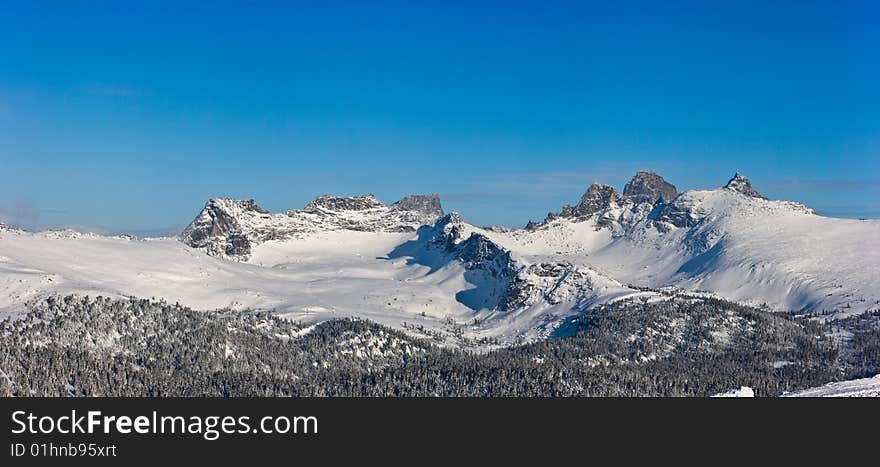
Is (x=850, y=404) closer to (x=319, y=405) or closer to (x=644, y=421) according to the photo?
(x=644, y=421)

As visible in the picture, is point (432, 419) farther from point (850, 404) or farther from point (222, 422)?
point (850, 404)

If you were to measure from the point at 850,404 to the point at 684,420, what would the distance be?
1927 cm

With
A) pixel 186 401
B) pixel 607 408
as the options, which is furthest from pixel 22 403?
pixel 607 408

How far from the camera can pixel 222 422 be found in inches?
3676

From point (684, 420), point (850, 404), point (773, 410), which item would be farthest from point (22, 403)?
point (850, 404)

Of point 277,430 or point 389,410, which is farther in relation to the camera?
point 389,410

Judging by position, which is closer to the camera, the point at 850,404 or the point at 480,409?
the point at 850,404

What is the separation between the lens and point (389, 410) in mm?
99938

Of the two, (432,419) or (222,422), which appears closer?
(222,422)

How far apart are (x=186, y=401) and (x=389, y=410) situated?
22.9 metres

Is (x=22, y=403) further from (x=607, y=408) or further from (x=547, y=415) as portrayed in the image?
(x=607, y=408)

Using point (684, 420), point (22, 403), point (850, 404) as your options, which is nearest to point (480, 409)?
point (684, 420)

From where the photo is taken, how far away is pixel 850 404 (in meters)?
98.4

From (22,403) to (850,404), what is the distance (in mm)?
96562
